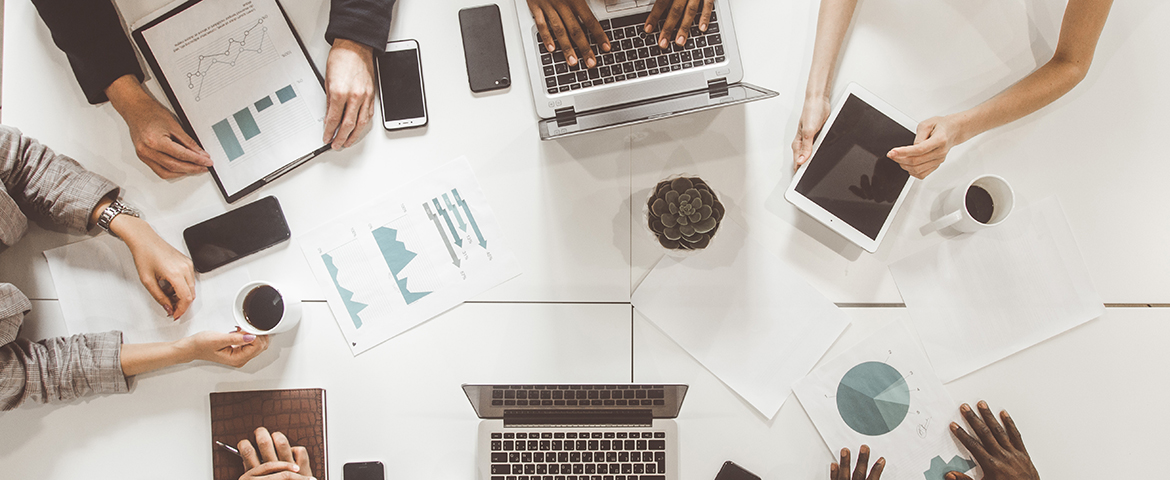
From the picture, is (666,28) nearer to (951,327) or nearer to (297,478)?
(951,327)

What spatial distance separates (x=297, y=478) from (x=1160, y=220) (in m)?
1.72

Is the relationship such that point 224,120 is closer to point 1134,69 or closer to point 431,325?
point 431,325

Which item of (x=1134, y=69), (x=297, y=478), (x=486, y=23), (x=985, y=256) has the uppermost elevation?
(x=486, y=23)

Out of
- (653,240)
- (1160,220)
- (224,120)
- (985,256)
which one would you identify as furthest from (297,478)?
(1160,220)

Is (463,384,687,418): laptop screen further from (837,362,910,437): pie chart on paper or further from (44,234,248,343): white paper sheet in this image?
(44,234,248,343): white paper sheet

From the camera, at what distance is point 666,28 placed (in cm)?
109

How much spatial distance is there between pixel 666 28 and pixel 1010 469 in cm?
103

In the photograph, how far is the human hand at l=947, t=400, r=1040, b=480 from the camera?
1.13m

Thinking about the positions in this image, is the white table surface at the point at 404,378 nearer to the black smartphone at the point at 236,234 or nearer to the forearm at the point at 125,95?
the black smartphone at the point at 236,234

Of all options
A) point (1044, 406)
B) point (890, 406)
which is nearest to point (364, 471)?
point (890, 406)

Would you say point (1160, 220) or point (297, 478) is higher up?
point (1160, 220)

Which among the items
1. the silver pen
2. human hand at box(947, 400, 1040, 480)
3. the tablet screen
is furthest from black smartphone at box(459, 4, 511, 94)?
human hand at box(947, 400, 1040, 480)

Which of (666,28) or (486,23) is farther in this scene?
(486,23)

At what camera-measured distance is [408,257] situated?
3.86 feet
